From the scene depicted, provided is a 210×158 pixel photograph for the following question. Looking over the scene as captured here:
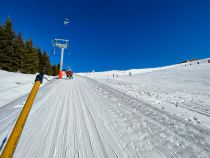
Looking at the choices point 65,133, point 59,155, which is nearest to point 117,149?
point 59,155

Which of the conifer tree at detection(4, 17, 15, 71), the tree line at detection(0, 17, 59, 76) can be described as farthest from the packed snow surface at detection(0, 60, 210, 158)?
the conifer tree at detection(4, 17, 15, 71)

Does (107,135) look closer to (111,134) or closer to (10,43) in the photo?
(111,134)

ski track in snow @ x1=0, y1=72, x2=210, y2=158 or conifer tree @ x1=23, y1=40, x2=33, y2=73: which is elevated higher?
conifer tree @ x1=23, y1=40, x2=33, y2=73

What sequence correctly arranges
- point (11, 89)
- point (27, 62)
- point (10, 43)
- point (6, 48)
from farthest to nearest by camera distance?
point (27, 62)
point (10, 43)
point (6, 48)
point (11, 89)

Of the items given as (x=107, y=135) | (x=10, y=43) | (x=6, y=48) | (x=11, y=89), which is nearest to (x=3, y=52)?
(x=6, y=48)

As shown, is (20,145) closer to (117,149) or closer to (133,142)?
(117,149)

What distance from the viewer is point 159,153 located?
301 cm

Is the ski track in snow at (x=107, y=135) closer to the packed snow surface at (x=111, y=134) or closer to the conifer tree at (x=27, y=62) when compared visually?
the packed snow surface at (x=111, y=134)

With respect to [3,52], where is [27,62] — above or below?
below

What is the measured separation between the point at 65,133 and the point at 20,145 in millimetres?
1042

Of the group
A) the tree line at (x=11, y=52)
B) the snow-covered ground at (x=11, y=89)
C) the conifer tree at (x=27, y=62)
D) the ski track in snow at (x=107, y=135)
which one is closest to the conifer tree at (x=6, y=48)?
the tree line at (x=11, y=52)

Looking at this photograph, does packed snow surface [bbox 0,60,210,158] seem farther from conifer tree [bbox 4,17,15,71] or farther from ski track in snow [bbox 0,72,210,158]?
conifer tree [bbox 4,17,15,71]

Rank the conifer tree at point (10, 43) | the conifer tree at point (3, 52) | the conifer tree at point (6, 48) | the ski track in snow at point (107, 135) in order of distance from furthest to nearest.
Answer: the conifer tree at point (10, 43)
the conifer tree at point (6, 48)
the conifer tree at point (3, 52)
the ski track in snow at point (107, 135)

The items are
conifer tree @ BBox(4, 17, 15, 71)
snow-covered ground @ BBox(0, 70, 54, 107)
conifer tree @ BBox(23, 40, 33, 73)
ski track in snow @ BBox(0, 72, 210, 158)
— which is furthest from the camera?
conifer tree @ BBox(23, 40, 33, 73)
